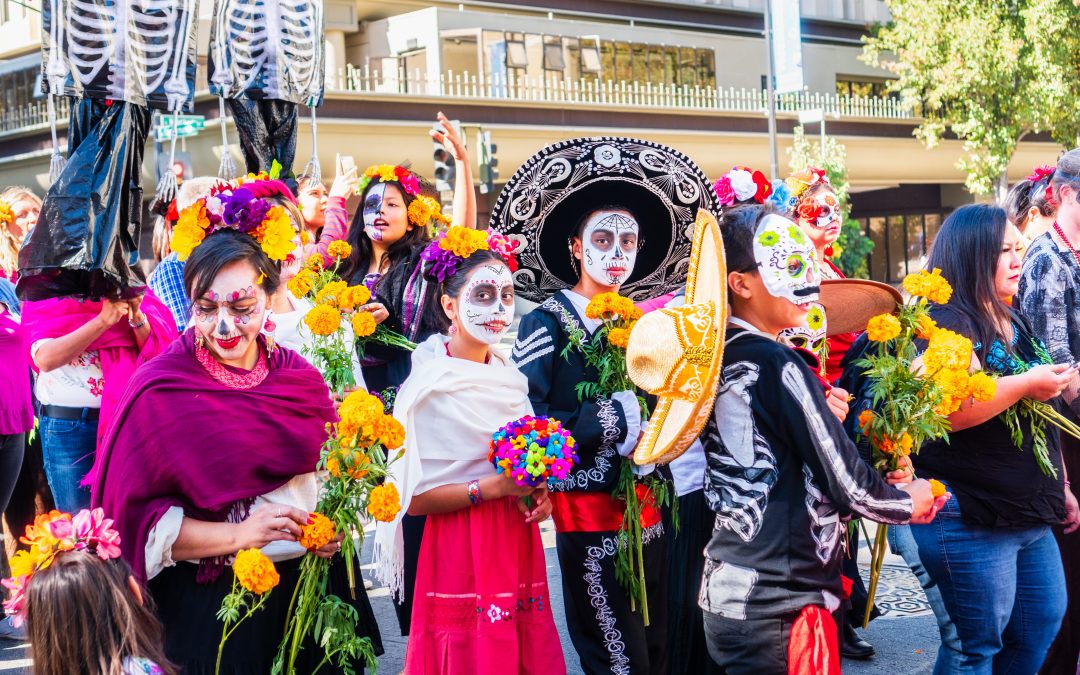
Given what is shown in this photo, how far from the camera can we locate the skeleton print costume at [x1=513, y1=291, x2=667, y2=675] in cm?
456

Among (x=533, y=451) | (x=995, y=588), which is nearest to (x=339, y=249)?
(x=533, y=451)

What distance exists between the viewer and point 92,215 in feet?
14.5

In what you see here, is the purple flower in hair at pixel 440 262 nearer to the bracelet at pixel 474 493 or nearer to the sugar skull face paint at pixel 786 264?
the bracelet at pixel 474 493

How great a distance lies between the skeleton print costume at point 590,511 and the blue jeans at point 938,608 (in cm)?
91

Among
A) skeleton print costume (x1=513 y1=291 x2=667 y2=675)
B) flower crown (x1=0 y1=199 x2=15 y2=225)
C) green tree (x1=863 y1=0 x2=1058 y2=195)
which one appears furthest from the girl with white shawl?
green tree (x1=863 y1=0 x2=1058 y2=195)

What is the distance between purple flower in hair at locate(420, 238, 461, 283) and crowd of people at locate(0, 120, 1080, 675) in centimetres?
2

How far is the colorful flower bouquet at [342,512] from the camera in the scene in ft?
12.1

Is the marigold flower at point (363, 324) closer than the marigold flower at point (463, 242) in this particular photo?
No

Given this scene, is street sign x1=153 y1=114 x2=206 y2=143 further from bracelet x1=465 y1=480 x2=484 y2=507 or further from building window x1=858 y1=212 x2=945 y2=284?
building window x1=858 y1=212 x2=945 y2=284

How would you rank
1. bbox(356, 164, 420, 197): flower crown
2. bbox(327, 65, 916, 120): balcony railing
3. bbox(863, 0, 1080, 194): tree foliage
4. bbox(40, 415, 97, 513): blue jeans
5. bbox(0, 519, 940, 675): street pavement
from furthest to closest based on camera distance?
bbox(327, 65, 916, 120): balcony railing
bbox(863, 0, 1080, 194): tree foliage
bbox(356, 164, 420, 197): flower crown
bbox(0, 519, 940, 675): street pavement
bbox(40, 415, 97, 513): blue jeans

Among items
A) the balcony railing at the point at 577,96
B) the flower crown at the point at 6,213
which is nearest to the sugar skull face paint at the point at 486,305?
the flower crown at the point at 6,213

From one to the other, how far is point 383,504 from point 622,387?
4.20ft

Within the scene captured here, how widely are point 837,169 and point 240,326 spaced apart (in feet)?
86.5

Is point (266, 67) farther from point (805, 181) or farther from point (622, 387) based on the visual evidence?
point (805, 181)
